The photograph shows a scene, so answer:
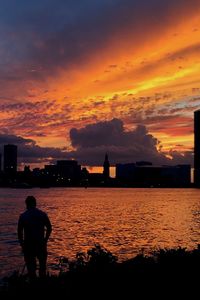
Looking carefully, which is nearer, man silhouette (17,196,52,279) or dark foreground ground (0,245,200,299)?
dark foreground ground (0,245,200,299)

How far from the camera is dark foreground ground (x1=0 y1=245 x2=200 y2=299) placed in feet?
37.7

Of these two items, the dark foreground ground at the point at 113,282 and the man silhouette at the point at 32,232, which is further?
the man silhouette at the point at 32,232

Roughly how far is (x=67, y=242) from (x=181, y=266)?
2771cm

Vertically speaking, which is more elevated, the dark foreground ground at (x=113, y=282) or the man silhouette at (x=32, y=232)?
the man silhouette at (x=32, y=232)

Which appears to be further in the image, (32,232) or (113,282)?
(32,232)

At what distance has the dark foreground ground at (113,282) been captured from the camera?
37.7 ft

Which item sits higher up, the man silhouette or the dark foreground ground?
the man silhouette

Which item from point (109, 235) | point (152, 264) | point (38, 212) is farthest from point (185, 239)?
point (38, 212)

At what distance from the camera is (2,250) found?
35.6 meters

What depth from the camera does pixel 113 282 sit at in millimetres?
12617

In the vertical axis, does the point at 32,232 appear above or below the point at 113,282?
above

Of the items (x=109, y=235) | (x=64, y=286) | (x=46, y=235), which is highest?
(x=46, y=235)

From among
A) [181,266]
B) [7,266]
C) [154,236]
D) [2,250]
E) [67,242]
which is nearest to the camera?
[181,266]

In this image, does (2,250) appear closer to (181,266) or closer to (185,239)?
(185,239)
